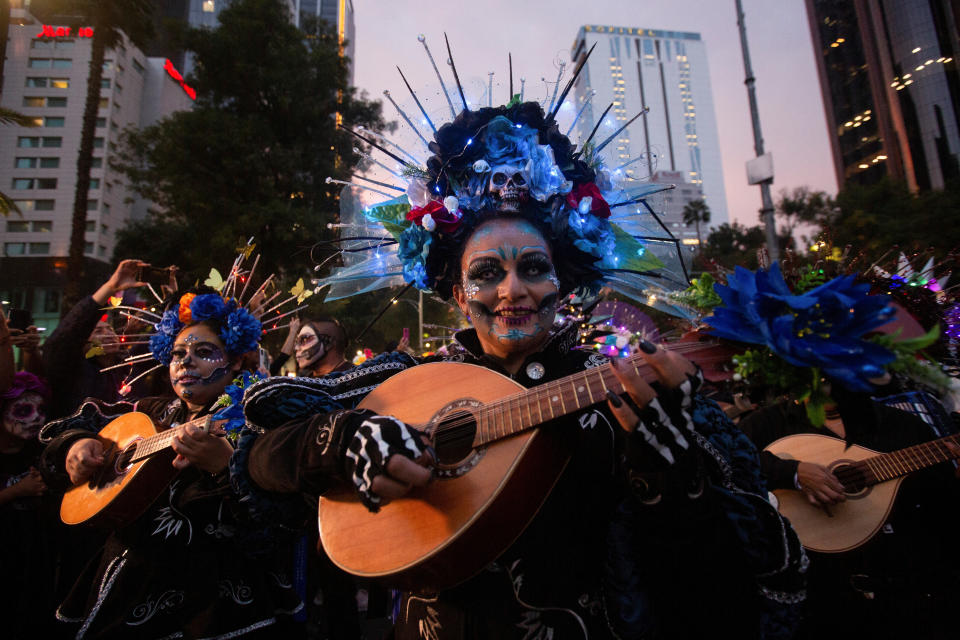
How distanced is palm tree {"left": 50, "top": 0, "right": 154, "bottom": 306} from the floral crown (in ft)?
39.1

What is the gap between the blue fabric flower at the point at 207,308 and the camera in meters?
3.24

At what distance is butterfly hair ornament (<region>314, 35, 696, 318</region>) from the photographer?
7.14ft

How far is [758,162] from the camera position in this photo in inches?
460

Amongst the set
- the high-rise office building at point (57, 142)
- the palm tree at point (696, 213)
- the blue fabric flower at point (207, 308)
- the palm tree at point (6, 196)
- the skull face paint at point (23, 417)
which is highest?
the high-rise office building at point (57, 142)

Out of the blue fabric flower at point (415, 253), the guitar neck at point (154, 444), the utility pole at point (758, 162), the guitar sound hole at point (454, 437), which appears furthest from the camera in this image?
the utility pole at point (758, 162)

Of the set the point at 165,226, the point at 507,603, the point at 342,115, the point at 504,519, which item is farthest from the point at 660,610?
the point at 342,115

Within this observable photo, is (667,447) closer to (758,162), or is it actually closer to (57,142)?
(758,162)

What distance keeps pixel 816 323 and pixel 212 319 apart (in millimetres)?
3361

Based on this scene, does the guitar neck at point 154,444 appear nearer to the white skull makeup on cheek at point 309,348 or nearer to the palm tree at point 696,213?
the white skull makeup on cheek at point 309,348

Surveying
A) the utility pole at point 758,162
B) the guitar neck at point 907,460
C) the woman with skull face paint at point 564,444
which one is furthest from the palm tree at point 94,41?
the utility pole at point 758,162

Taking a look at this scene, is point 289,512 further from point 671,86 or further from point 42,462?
point 671,86

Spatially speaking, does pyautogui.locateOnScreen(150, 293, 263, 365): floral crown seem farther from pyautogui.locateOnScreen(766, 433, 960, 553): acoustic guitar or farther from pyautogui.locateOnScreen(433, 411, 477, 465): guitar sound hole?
pyautogui.locateOnScreen(766, 433, 960, 553): acoustic guitar

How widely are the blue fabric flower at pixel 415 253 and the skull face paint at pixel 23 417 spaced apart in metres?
3.33

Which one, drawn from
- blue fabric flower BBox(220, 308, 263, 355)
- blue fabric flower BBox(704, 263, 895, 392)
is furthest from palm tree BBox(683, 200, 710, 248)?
blue fabric flower BBox(704, 263, 895, 392)
